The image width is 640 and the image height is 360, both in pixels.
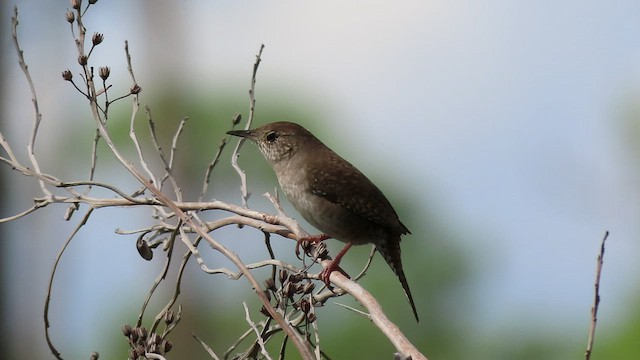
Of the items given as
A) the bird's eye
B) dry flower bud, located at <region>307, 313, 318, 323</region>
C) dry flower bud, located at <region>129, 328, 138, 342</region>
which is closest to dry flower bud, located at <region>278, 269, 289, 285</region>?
dry flower bud, located at <region>307, 313, 318, 323</region>

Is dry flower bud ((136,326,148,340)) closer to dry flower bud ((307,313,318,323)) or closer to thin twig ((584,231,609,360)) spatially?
dry flower bud ((307,313,318,323))

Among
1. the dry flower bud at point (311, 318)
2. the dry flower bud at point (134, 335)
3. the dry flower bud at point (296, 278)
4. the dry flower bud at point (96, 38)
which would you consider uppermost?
the dry flower bud at point (96, 38)

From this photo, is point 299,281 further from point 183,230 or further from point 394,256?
point 394,256

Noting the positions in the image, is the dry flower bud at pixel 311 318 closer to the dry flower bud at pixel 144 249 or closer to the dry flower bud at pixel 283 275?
the dry flower bud at pixel 283 275

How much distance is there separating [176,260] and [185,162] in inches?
65.2

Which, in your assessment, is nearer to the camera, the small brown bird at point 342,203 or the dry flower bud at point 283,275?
the dry flower bud at point 283,275

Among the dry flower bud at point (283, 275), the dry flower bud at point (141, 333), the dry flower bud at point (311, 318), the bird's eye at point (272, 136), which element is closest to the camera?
the dry flower bud at point (311, 318)

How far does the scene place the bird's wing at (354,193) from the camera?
4.43 meters

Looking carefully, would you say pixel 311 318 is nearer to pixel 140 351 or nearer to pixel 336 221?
pixel 140 351

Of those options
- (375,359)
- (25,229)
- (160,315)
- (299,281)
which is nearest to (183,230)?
(160,315)

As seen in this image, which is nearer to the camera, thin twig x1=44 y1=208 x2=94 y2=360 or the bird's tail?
thin twig x1=44 y1=208 x2=94 y2=360

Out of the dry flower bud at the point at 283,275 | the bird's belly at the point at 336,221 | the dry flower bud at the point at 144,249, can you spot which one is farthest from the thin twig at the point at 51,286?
the bird's belly at the point at 336,221

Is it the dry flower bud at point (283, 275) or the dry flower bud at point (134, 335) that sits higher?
the dry flower bud at point (283, 275)

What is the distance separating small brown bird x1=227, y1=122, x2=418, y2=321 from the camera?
442cm
